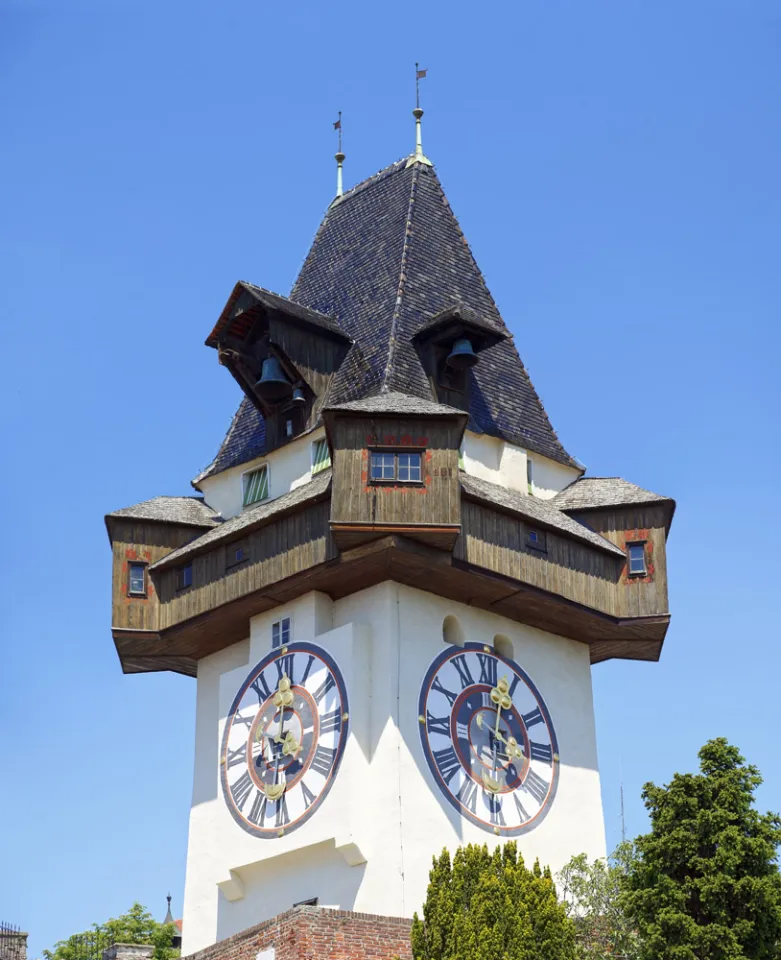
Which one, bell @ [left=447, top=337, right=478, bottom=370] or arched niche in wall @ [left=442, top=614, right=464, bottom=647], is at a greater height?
bell @ [left=447, top=337, right=478, bottom=370]

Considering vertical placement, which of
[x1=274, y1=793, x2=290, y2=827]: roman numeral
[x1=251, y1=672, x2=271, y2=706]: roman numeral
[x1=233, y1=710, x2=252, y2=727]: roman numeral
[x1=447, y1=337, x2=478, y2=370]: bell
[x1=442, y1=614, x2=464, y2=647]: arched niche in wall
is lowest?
[x1=274, y1=793, x2=290, y2=827]: roman numeral

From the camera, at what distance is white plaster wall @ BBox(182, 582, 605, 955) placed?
3125 centimetres

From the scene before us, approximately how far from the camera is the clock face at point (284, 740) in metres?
32.2

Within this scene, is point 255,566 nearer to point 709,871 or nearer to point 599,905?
point 599,905

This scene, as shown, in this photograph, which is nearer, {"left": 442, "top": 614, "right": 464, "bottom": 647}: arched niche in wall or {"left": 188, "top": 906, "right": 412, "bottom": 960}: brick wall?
{"left": 188, "top": 906, "right": 412, "bottom": 960}: brick wall

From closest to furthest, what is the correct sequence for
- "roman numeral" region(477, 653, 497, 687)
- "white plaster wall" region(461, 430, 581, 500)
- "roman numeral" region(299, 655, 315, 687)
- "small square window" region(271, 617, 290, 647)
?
"roman numeral" region(299, 655, 315, 687), "roman numeral" region(477, 653, 497, 687), "small square window" region(271, 617, 290, 647), "white plaster wall" region(461, 430, 581, 500)

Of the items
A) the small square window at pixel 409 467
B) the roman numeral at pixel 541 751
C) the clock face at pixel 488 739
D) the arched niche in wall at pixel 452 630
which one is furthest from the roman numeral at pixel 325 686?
the roman numeral at pixel 541 751

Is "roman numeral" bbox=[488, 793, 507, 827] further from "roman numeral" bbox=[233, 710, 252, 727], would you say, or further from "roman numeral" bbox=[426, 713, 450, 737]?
"roman numeral" bbox=[233, 710, 252, 727]

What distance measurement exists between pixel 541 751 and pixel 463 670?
6.05 feet

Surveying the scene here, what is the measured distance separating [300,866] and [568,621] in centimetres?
603

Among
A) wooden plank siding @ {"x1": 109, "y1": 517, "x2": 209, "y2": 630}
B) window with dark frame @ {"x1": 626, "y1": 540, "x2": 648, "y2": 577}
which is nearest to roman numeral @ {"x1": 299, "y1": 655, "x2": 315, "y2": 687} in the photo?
wooden plank siding @ {"x1": 109, "y1": 517, "x2": 209, "y2": 630}

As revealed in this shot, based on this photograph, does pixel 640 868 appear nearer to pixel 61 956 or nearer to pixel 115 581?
pixel 115 581

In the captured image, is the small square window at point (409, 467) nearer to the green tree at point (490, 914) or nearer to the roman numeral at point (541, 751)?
the roman numeral at point (541, 751)

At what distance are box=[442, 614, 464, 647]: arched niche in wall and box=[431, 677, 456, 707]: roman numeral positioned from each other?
97 cm
